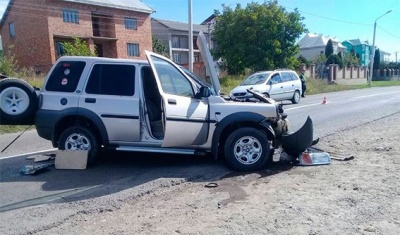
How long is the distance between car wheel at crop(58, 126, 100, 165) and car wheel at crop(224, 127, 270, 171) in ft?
7.68

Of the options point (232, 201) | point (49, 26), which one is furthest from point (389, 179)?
point (49, 26)

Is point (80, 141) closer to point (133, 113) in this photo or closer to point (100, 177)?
point (100, 177)

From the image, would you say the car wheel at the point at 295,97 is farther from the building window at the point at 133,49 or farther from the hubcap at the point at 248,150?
the building window at the point at 133,49

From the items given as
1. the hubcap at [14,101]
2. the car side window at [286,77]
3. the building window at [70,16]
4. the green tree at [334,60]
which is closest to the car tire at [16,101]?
the hubcap at [14,101]

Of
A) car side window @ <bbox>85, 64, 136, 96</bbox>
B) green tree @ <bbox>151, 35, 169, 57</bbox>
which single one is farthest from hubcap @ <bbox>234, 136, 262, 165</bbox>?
green tree @ <bbox>151, 35, 169, 57</bbox>

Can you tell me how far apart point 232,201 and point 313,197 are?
1079mm

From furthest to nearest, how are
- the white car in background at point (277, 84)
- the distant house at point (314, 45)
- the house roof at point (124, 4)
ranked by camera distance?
the distant house at point (314, 45) → the house roof at point (124, 4) → the white car in background at point (277, 84)

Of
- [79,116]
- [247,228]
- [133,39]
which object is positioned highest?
[133,39]

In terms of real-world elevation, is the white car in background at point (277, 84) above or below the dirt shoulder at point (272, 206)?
above

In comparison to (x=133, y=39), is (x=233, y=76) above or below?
below

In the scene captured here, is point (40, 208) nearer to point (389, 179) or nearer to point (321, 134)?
point (389, 179)

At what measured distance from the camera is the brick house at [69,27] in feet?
106

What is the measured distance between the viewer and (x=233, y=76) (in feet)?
93.9

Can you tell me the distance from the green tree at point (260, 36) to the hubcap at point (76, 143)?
2253cm
